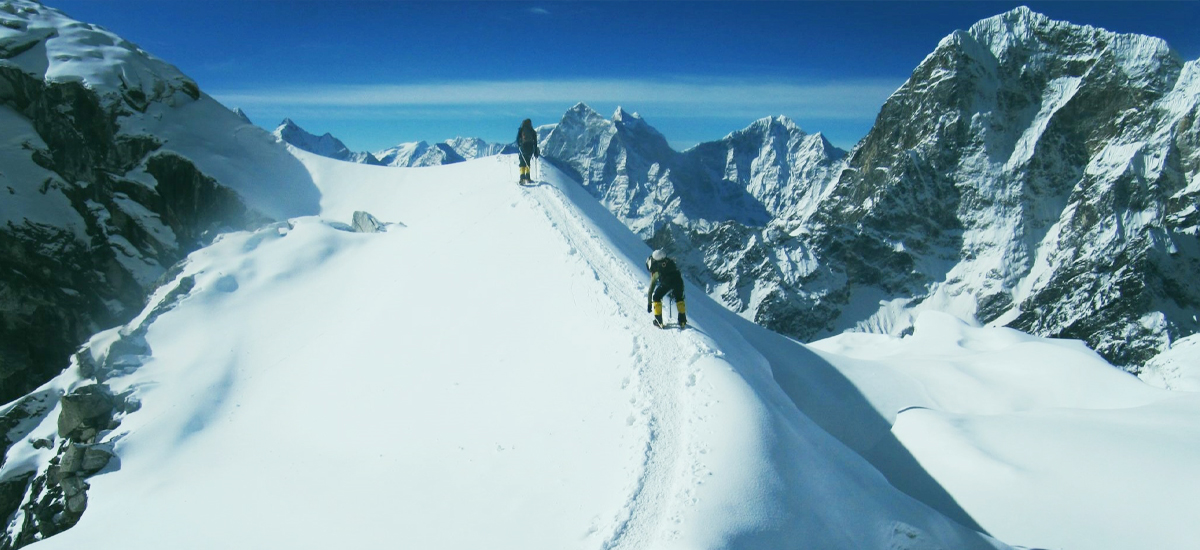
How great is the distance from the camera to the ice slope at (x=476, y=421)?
35.6 feet

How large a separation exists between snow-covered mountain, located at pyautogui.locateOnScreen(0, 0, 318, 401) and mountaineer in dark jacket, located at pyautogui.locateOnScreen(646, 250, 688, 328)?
89.9 feet

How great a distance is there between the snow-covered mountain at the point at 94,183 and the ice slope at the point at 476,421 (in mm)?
10597

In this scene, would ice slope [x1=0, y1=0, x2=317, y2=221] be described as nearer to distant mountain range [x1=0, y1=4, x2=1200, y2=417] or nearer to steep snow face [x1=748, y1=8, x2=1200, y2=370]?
distant mountain range [x1=0, y1=4, x2=1200, y2=417]

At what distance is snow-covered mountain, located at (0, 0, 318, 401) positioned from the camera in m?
34.4

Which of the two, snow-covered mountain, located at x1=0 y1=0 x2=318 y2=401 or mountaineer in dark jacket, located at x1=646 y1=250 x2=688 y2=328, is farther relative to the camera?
snow-covered mountain, located at x1=0 y1=0 x2=318 y2=401

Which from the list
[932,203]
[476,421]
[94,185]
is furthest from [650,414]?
[932,203]

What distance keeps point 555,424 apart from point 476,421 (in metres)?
2.12

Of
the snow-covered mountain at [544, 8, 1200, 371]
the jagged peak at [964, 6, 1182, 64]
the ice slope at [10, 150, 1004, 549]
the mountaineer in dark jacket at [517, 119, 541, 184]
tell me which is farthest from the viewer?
the jagged peak at [964, 6, 1182, 64]

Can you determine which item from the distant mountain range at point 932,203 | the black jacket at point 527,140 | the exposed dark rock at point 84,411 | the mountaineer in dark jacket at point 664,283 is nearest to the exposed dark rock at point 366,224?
the distant mountain range at point 932,203

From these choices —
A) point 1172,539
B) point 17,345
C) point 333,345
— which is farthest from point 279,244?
point 1172,539

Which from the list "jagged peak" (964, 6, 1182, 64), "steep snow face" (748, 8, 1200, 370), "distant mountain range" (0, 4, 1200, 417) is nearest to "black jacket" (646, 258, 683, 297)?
"distant mountain range" (0, 4, 1200, 417)

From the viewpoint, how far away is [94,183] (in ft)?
124

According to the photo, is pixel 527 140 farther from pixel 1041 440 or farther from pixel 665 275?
pixel 1041 440

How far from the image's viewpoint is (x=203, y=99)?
4488cm
